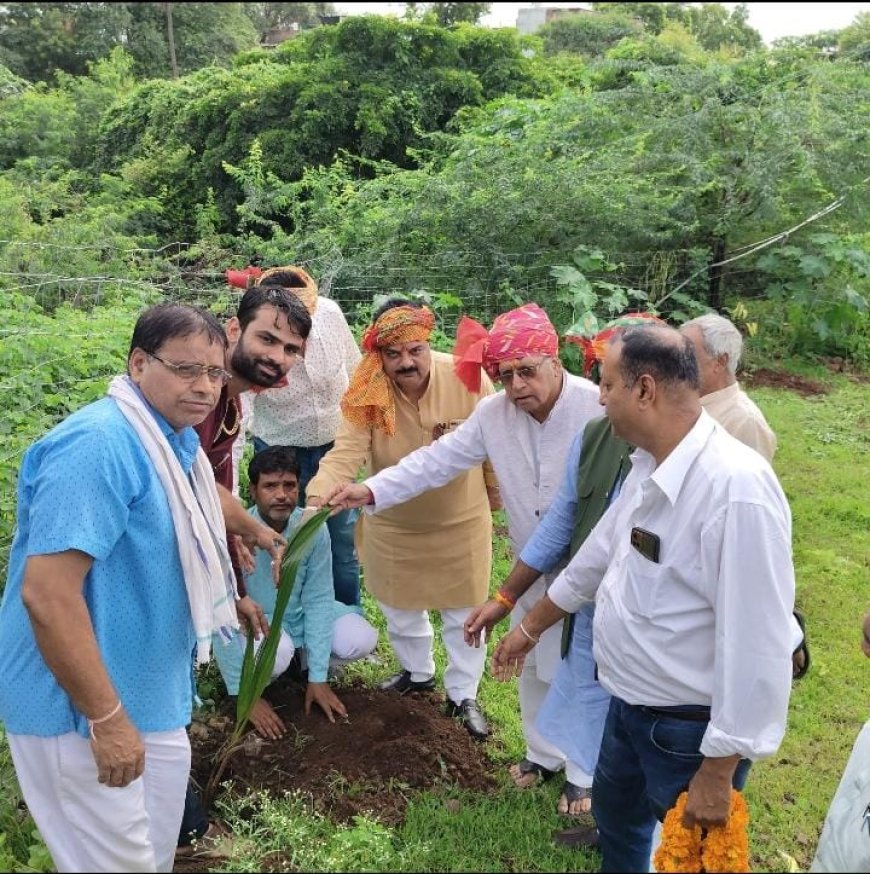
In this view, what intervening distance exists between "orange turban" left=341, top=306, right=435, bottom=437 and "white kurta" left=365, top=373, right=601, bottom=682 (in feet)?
1.03

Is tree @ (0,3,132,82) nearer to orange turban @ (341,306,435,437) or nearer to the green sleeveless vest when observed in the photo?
orange turban @ (341,306,435,437)

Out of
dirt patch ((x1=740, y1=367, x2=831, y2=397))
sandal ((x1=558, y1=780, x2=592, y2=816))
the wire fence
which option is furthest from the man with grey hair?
dirt patch ((x1=740, y1=367, x2=831, y2=397))

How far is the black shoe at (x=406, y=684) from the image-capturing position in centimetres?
419

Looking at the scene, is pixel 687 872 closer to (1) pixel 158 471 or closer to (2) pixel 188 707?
(2) pixel 188 707

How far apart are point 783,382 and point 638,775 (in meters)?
7.81

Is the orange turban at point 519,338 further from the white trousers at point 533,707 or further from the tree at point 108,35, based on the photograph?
the tree at point 108,35

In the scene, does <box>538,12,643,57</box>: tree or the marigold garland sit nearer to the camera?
the marigold garland

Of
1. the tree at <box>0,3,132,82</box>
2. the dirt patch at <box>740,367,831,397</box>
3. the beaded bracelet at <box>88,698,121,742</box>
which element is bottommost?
the dirt patch at <box>740,367,831,397</box>

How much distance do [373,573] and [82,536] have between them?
222 centimetres

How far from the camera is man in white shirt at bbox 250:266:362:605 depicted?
4.49 meters

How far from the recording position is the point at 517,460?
3.30 m

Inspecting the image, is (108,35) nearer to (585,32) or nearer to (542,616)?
(585,32)

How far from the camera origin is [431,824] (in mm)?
3141

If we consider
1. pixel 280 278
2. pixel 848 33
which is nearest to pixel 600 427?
pixel 280 278
